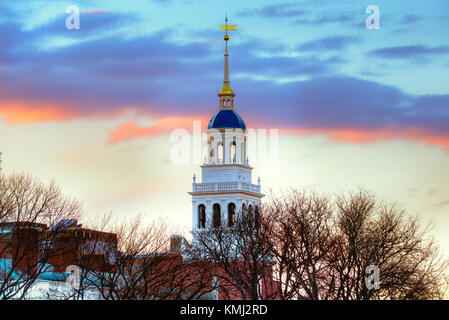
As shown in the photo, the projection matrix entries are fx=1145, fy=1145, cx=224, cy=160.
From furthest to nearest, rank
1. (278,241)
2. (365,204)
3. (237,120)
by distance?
(237,120) < (278,241) < (365,204)

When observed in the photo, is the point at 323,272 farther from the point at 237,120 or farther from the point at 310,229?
the point at 237,120

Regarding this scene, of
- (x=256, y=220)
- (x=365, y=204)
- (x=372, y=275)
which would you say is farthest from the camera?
(x=256, y=220)

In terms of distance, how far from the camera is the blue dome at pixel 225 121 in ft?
523

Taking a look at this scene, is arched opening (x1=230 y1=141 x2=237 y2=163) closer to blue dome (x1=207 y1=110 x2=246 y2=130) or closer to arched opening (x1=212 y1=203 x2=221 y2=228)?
blue dome (x1=207 y1=110 x2=246 y2=130)

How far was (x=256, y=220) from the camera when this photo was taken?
366ft

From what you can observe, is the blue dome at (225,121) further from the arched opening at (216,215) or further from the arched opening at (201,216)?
the arched opening at (201,216)

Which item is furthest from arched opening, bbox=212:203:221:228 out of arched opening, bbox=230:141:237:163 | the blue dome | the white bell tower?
the blue dome

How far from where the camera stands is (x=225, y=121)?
160 m

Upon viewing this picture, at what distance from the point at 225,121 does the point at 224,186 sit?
9895mm

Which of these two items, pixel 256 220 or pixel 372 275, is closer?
pixel 372 275

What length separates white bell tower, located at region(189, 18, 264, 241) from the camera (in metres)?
160

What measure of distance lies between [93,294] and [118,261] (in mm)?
5554
